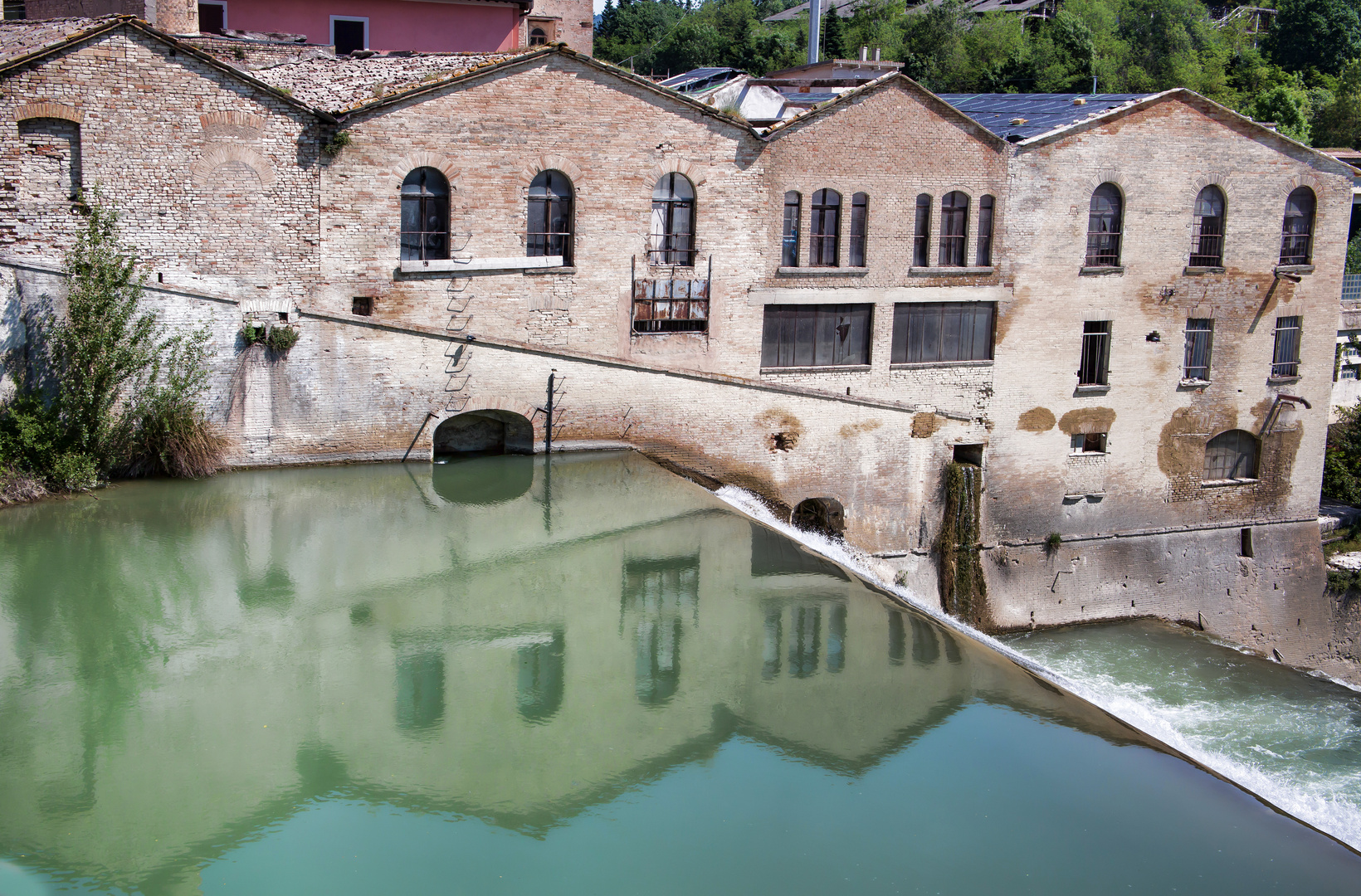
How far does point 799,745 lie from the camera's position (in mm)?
10430

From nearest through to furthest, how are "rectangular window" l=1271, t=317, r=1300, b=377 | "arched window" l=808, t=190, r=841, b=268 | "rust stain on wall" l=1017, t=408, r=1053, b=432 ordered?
"arched window" l=808, t=190, r=841, b=268 < "rust stain on wall" l=1017, t=408, r=1053, b=432 < "rectangular window" l=1271, t=317, r=1300, b=377

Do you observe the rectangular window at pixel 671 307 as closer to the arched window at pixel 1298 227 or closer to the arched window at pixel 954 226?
the arched window at pixel 954 226

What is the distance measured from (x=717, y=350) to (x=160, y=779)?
11.5m

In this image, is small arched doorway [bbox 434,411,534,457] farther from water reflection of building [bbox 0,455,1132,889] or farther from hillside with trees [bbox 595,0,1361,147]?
hillside with trees [bbox 595,0,1361,147]

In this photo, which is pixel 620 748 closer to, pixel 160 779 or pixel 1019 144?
pixel 160 779

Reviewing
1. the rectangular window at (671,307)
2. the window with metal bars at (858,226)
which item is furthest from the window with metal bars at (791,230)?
the rectangular window at (671,307)

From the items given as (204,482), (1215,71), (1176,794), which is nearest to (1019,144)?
(1176,794)

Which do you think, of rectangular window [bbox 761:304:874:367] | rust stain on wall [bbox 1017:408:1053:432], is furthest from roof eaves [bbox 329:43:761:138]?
rust stain on wall [bbox 1017:408:1053:432]

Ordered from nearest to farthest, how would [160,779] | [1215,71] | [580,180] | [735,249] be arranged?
1. [160,779]
2. [580,180]
3. [735,249]
4. [1215,71]

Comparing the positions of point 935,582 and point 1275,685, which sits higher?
point 935,582

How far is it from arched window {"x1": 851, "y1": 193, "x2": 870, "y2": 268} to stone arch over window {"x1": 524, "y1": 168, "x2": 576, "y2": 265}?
4.71 m

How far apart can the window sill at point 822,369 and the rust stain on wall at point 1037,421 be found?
3.19 metres

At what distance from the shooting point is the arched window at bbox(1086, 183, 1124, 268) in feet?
66.9

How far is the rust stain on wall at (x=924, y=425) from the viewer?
20016 mm
